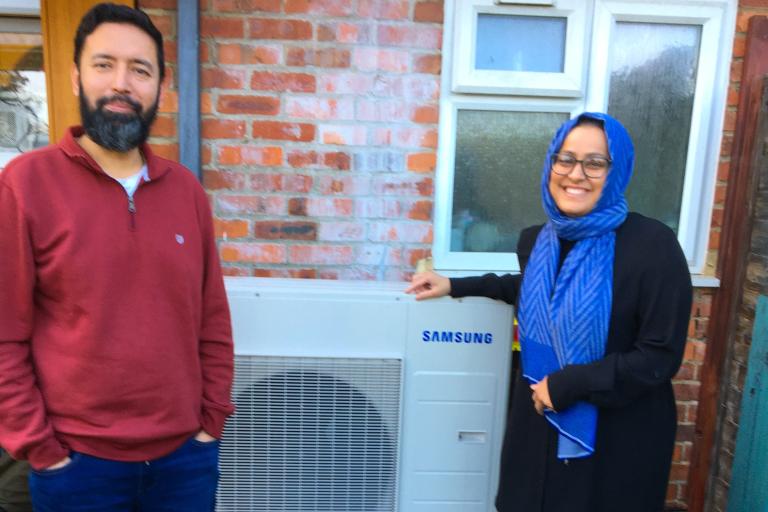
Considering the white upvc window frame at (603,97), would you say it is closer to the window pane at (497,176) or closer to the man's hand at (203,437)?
the window pane at (497,176)

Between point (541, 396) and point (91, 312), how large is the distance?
3.59ft

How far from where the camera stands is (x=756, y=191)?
6.98 ft

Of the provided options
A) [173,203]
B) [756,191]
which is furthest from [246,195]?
[756,191]

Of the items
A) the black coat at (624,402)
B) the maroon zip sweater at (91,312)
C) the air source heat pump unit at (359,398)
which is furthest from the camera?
the air source heat pump unit at (359,398)

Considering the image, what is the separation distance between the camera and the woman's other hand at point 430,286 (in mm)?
1657

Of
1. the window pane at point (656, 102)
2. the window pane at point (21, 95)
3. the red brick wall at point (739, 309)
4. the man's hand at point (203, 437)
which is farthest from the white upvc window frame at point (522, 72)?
the window pane at point (21, 95)

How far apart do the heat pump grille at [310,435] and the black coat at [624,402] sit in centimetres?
38

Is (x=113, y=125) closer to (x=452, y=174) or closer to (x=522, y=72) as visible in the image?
(x=452, y=174)

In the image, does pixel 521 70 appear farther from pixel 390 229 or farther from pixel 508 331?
pixel 508 331

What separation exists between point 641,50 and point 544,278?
1281 millimetres

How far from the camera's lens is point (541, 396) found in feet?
4.77

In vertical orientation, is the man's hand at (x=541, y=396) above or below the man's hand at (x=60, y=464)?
above

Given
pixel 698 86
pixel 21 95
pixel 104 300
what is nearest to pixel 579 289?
pixel 104 300

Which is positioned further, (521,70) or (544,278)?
(521,70)
